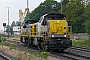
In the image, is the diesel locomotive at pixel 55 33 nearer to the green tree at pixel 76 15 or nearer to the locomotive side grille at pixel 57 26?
the locomotive side grille at pixel 57 26

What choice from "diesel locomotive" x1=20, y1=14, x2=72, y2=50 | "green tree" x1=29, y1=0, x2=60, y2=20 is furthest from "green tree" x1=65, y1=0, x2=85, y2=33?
"diesel locomotive" x1=20, y1=14, x2=72, y2=50

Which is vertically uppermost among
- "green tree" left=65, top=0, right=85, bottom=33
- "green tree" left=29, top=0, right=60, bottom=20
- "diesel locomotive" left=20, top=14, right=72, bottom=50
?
"green tree" left=29, top=0, right=60, bottom=20

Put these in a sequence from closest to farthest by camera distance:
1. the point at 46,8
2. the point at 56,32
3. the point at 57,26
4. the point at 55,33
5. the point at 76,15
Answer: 1. the point at 55,33
2. the point at 56,32
3. the point at 57,26
4. the point at 76,15
5. the point at 46,8

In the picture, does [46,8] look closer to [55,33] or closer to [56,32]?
[56,32]

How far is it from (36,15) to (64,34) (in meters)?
88.0

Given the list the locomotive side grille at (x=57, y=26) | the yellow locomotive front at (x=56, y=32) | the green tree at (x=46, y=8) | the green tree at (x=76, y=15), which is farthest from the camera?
the green tree at (x=46, y=8)

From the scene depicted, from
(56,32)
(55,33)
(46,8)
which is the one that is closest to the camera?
(55,33)

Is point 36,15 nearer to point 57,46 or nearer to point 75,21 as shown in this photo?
point 75,21

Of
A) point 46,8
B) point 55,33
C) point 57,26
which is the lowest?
point 55,33

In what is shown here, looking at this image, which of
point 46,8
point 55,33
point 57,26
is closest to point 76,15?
point 57,26

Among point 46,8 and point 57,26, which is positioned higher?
point 46,8

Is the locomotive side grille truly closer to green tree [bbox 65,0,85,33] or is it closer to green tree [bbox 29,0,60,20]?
green tree [bbox 65,0,85,33]

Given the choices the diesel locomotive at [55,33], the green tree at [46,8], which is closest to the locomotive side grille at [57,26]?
the diesel locomotive at [55,33]

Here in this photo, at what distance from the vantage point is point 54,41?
23.8 meters
